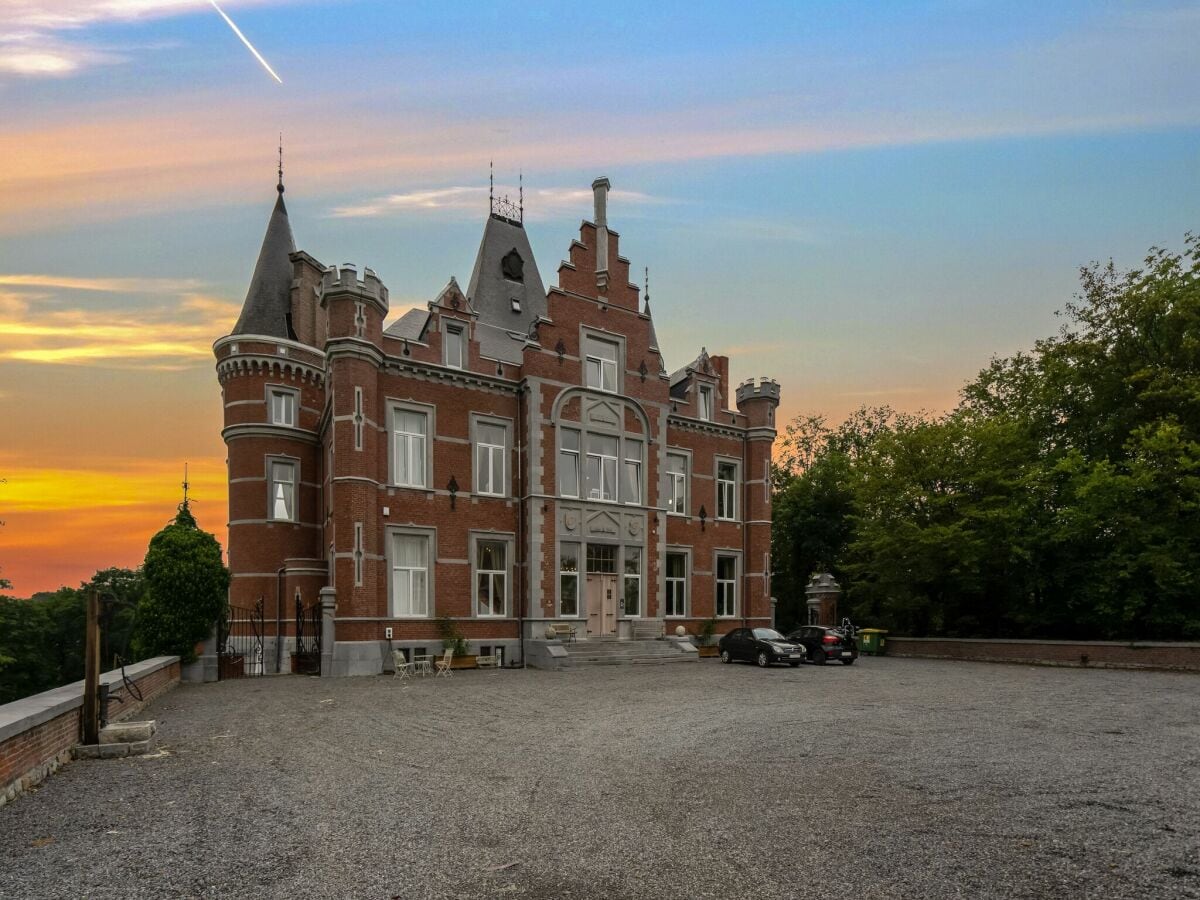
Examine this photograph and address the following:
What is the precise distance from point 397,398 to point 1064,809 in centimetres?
2149

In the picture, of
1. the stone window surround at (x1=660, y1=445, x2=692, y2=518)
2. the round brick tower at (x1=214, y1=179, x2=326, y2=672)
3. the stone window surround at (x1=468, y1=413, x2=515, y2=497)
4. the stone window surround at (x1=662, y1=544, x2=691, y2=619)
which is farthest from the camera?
the stone window surround at (x1=660, y1=445, x2=692, y2=518)

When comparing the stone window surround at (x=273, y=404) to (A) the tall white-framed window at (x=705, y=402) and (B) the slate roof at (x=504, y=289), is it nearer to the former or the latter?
(B) the slate roof at (x=504, y=289)

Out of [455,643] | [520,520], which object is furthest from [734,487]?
[455,643]

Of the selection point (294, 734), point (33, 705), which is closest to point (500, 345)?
point (294, 734)

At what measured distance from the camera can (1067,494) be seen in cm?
3177

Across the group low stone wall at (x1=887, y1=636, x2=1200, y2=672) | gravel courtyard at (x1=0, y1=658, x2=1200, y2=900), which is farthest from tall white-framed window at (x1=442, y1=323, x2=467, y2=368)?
low stone wall at (x1=887, y1=636, x2=1200, y2=672)

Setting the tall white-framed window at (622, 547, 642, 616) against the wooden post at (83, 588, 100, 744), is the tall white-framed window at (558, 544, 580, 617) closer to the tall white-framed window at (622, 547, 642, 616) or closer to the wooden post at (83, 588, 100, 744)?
the tall white-framed window at (622, 547, 642, 616)

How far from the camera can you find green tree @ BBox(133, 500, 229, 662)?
66.6 ft

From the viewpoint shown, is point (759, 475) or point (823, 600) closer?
point (759, 475)

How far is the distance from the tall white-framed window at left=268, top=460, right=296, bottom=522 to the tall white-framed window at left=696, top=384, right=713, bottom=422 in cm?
1599

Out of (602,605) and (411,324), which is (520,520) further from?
(411,324)

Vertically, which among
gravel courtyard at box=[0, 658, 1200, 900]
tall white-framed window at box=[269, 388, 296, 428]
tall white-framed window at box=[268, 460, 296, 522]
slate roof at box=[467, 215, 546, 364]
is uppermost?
slate roof at box=[467, 215, 546, 364]

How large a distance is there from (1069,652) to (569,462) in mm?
17752

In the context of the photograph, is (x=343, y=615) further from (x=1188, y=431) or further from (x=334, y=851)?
(x=1188, y=431)
